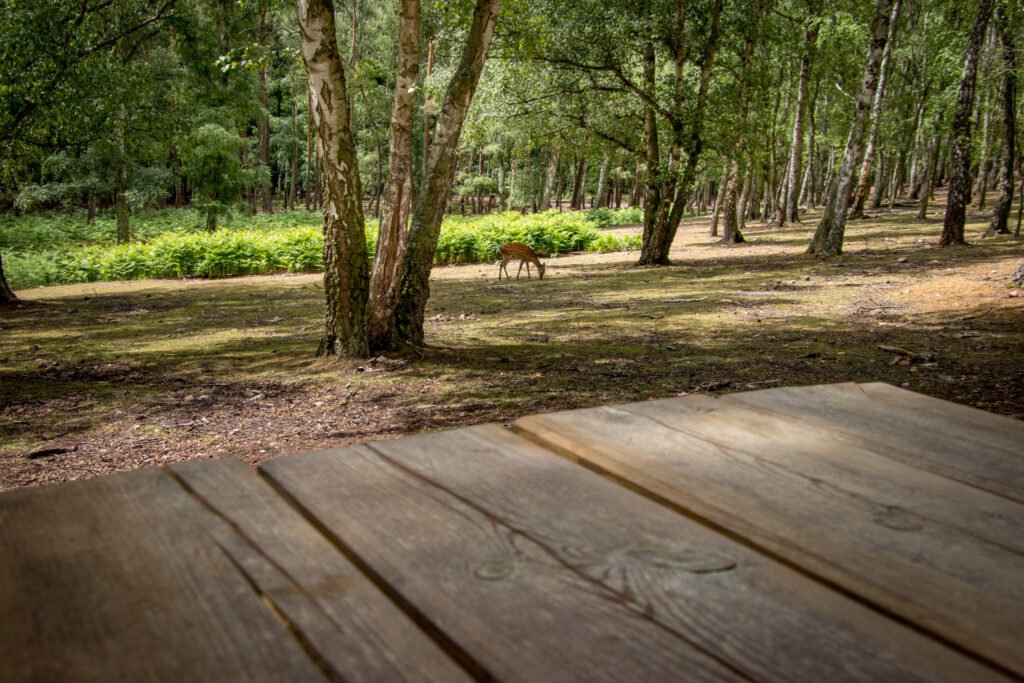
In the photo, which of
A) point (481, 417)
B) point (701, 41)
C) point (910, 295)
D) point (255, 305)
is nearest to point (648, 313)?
point (910, 295)

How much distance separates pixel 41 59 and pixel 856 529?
13.8 m

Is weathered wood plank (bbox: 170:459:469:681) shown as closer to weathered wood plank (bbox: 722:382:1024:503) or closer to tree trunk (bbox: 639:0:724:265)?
weathered wood plank (bbox: 722:382:1024:503)

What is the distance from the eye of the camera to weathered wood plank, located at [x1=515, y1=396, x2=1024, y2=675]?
0.82m

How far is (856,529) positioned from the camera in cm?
99

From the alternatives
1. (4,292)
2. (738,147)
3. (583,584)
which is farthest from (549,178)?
(583,584)

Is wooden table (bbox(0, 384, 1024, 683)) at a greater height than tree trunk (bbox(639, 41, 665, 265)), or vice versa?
tree trunk (bbox(639, 41, 665, 265))

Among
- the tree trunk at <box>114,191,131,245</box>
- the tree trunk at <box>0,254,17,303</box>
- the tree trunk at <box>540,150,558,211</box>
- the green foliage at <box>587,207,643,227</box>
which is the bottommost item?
the tree trunk at <box>0,254,17,303</box>

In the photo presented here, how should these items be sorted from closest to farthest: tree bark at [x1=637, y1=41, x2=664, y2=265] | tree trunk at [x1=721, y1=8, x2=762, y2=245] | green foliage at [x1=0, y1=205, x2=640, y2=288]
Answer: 1. tree bark at [x1=637, y1=41, x2=664, y2=265]
2. green foliage at [x1=0, y1=205, x2=640, y2=288]
3. tree trunk at [x1=721, y1=8, x2=762, y2=245]

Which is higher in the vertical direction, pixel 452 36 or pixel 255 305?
pixel 452 36

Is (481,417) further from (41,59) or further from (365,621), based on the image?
(41,59)

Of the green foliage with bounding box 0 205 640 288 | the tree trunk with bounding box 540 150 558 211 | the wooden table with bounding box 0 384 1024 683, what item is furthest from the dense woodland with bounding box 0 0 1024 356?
the tree trunk with bounding box 540 150 558 211

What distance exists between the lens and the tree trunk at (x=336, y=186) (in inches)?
257

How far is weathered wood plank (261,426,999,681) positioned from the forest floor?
4092 millimetres

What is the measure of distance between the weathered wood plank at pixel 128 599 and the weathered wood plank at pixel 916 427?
44.7 inches
